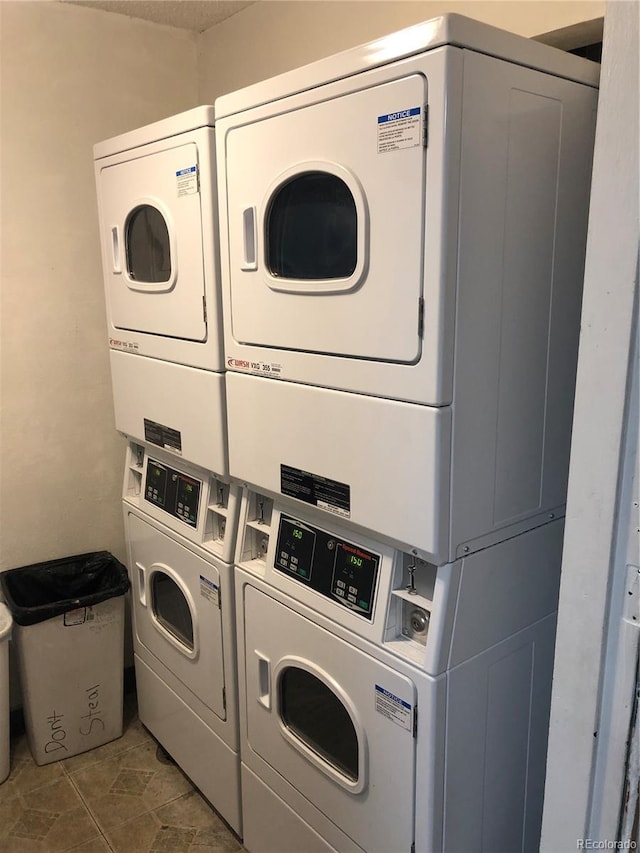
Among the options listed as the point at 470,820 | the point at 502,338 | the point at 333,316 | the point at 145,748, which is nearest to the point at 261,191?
the point at 333,316

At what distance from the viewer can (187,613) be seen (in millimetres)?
2072

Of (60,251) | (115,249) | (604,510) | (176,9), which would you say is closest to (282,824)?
(604,510)

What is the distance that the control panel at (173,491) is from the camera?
77.0 inches

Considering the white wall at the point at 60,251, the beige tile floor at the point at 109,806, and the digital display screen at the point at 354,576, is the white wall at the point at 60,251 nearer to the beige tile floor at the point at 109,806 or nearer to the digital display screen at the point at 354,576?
the beige tile floor at the point at 109,806

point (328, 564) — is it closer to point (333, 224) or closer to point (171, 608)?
point (333, 224)

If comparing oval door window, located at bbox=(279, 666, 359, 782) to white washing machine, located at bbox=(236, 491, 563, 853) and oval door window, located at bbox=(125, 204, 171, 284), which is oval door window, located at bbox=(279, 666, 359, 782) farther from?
oval door window, located at bbox=(125, 204, 171, 284)

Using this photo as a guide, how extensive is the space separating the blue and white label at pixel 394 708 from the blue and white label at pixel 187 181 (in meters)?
1.21

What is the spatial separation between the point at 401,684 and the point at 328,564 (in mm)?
292

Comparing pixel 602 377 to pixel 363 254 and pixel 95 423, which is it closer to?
pixel 363 254

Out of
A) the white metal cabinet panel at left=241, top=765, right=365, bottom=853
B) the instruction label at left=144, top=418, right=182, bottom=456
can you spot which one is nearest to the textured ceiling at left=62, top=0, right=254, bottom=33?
the instruction label at left=144, top=418, right=182, bottom=456

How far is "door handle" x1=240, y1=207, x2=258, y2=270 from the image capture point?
1483 mm

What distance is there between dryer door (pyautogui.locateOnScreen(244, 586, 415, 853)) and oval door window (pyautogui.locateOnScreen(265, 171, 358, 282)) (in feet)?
2.53

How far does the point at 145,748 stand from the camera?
242 centimetres

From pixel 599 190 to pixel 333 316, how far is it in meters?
0.54
